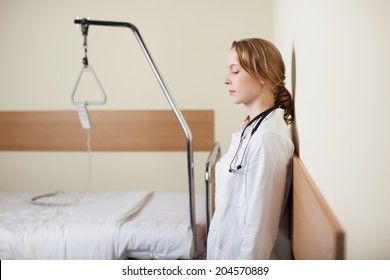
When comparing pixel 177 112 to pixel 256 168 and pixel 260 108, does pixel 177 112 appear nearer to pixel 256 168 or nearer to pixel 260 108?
pixel 260 108

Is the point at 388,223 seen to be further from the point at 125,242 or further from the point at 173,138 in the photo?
the point at 173,138

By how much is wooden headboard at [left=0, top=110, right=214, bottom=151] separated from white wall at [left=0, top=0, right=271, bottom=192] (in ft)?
0.17

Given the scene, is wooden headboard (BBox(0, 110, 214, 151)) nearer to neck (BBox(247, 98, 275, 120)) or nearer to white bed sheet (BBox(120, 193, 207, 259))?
white bed sheet (BBox(120, 193, 207, 259))

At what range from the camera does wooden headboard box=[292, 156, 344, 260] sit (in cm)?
60

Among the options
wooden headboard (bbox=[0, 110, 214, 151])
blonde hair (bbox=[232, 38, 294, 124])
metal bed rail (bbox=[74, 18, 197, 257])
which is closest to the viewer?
blonde hair (bbox=[232, 38, 294, 124])

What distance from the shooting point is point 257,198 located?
105 cm

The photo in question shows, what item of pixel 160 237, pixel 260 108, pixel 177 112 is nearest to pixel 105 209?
pixel 160 237

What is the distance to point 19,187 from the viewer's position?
10.4 feet

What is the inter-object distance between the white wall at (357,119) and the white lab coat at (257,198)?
24 centimetres

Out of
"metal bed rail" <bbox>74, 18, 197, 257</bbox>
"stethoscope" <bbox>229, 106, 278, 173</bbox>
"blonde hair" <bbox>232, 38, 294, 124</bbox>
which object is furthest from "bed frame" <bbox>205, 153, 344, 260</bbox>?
"metal bed rail" <bbox>74, 18, 197, 257</bbox>

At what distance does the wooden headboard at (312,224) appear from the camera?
0.60m

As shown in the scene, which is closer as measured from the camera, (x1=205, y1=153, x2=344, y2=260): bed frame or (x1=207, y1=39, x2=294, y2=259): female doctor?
(x1=205, y1=153, x2=344, y2=260): bed frame

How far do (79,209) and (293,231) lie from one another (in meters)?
1.35
